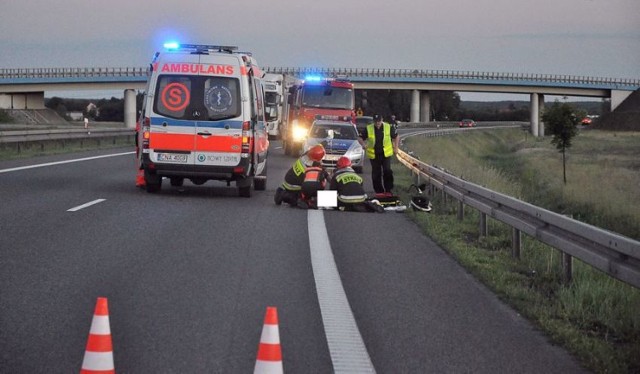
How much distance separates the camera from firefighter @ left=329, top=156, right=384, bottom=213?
17.2 m

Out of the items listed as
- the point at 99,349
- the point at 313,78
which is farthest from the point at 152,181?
the point at 313,78

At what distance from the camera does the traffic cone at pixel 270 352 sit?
5.35m

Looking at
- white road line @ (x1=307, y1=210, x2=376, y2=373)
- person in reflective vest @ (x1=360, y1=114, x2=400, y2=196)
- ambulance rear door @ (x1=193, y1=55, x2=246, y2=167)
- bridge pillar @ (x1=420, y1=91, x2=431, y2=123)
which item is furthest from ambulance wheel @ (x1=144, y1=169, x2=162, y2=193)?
bridge pillar @ (x1=420, y1=91, x2=431, y2=123)

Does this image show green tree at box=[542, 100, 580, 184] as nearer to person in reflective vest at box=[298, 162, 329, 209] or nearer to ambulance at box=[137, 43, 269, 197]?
ambulance at box=[137, 43, 269, 197]

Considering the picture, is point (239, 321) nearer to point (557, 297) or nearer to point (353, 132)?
point (557, 297)

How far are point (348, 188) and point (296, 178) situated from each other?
36.3 inches

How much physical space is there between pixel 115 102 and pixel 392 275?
617ft

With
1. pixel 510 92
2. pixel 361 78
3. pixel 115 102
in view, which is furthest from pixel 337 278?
pixel 115 102

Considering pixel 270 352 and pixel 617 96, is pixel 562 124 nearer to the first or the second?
pixel 270 352

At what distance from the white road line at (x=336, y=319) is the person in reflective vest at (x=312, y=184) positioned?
4.73m

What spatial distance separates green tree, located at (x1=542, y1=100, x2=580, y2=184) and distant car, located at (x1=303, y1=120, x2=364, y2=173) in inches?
1292

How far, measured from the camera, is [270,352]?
5398 millimetres

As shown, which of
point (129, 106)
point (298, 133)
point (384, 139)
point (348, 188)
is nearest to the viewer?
point (348, 188)

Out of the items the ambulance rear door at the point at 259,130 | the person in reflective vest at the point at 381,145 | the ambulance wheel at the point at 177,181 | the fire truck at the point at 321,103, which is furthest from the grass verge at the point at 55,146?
the person in reflective vest at the point at 381,145
